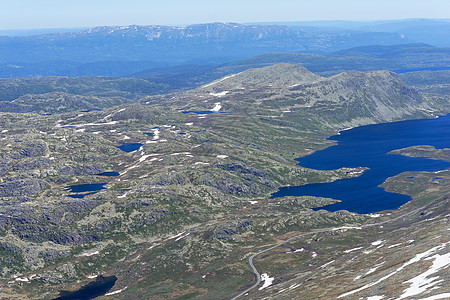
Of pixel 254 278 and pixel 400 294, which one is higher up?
pixel 400 294

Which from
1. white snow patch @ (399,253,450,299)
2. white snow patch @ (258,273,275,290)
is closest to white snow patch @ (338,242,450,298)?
white snow patch @ (399,253,450,299)

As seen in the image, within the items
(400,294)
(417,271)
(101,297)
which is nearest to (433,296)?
(400,294)

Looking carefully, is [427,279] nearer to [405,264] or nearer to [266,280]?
[405,264]

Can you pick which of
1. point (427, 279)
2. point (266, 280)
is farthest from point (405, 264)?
point (266, 280)

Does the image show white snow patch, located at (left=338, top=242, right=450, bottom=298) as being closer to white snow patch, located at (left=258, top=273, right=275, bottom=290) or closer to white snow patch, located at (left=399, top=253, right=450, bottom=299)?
white snow patch, located at (left=399, top=253, right=450, bottom=299)

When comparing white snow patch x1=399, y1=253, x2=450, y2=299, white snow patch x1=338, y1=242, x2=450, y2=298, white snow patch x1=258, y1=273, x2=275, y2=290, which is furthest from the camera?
white snow patch x1=258, y1=273, x2=275, y2=290

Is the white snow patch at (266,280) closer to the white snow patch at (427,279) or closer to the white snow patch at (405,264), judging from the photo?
the white snow patch at (405,264)

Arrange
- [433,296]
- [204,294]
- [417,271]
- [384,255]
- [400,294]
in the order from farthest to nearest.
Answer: [204,294], [384,255], [417,271], [400,294], [433,296]

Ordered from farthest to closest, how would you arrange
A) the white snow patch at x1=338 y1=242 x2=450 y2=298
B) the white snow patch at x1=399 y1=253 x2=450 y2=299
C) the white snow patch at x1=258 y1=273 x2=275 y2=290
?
the white snow patch at x1=258 y1=273 x2=275 y2=290
the white snow patch at x1=338 y1=242 x2=450 y2=298
the white snow patch at x1=399 y1=253 x2=450 y2=299

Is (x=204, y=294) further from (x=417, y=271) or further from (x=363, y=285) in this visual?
(x=417, y=271)

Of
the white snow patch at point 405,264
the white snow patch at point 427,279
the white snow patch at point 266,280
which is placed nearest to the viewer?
the white snow patch at point 427,279

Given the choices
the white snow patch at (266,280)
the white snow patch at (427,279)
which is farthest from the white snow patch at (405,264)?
the white snow patch at (266,280)
